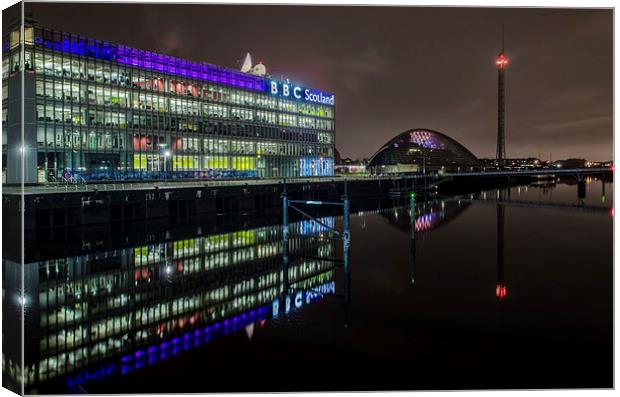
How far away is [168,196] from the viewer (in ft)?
133

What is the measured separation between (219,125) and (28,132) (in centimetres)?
2697

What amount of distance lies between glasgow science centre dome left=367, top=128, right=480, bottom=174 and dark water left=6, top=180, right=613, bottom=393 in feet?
387

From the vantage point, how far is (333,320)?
548 inches

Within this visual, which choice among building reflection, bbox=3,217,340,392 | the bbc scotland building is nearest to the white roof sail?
the bbc scotland building

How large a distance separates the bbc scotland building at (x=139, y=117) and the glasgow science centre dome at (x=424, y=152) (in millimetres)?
65516

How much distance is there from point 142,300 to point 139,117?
4614cm

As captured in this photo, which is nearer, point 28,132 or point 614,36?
point 614,36

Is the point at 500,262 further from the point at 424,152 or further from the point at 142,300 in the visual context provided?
the point at 424,152

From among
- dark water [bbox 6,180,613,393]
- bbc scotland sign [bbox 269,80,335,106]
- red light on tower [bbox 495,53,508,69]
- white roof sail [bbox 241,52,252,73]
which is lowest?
dark water [bbox 6,180,613,393]

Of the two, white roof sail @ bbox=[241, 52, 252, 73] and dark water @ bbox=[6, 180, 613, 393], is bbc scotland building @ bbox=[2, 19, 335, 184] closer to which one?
white roof sail @ bbox=[241, 52, 252, 73]

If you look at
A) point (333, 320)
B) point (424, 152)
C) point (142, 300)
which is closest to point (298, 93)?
point (142, 300)

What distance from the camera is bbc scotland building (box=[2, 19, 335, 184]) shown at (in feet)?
156

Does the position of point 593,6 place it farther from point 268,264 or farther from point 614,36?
point 268,264

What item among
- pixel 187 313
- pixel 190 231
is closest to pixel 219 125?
pixel 190 231
